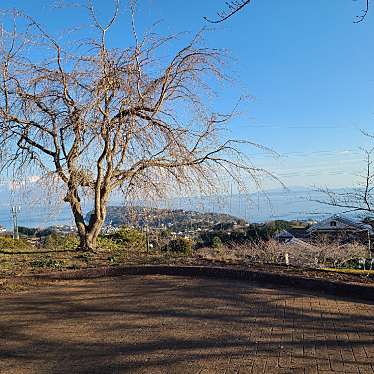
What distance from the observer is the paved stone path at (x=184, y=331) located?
3.93 meters

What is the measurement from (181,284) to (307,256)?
419 inches

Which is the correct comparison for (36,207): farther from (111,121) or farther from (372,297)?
(372,297)

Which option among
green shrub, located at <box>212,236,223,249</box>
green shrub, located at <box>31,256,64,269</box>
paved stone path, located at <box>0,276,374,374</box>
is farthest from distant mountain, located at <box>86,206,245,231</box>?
paved stone path, located at <box>0,276,374,374</box>

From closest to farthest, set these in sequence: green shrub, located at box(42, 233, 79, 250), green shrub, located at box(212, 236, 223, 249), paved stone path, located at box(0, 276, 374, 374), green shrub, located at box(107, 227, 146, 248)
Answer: paved stone path, located at box(0, 276, 374, 374), green shrub, located at box(42, 233, 79, 250), green shrub, located at box(107, 227, 146, 248), green shrub, located at box(212, 236, 223, 249)

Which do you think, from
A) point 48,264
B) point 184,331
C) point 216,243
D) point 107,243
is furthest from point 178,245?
point 184,331

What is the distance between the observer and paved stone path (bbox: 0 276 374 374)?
393 centimetres

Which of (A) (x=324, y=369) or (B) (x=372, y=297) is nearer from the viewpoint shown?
(A) (x=324, y=369)

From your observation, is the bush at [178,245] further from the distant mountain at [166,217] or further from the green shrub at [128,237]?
the green shrub at [128,237]

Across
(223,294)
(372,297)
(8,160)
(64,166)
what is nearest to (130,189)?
(64,166)

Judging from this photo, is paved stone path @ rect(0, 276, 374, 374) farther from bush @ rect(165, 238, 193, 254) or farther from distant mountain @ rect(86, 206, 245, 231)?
bush @ rect(165, 238, 193, 254)

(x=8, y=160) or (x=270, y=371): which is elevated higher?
(x=8, y=160)

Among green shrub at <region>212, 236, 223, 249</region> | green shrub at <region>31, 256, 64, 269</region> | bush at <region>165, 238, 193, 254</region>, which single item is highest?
green shrub at <region>31, 256, 64, 269</region>

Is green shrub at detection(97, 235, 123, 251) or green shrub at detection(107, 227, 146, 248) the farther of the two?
green shrub at detection(107, 227, 146, 248)

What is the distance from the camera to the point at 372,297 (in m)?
5.95
